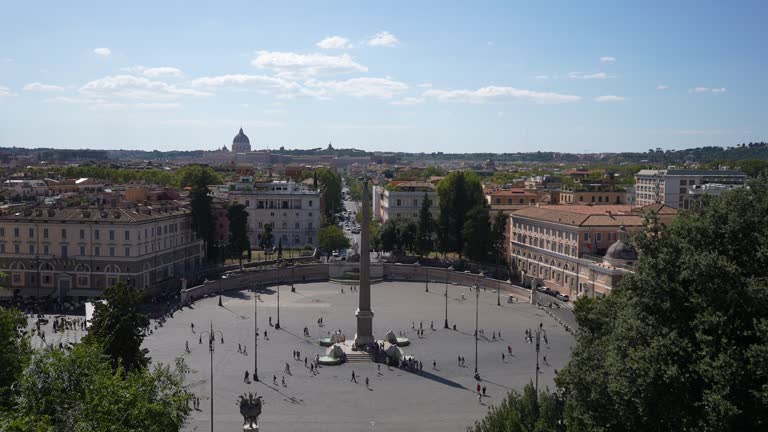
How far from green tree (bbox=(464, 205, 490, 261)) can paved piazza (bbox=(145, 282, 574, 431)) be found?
9544 mm

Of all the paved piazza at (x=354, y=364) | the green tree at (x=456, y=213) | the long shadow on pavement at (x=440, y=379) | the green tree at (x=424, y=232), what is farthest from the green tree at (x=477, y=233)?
the long shadow on pavement at (x=440, y=379)

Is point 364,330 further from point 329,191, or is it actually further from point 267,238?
point 329,191

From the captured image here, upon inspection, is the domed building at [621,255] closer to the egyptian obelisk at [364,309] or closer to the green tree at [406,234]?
the egyptian obelisk at [364,309]

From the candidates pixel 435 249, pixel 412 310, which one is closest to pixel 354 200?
pixel 435 249

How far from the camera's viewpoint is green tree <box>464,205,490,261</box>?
79.8 meters

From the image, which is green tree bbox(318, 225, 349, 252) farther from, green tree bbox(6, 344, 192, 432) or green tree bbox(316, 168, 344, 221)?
green tree bbox(6, 344, 192, 432)

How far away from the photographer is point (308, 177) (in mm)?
149375

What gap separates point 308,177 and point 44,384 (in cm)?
13006

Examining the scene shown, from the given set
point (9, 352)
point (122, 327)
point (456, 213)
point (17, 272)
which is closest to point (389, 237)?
point (456, 213)

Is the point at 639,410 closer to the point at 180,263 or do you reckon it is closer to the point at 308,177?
the point at 180,263

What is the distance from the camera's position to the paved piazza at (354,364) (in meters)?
36.4

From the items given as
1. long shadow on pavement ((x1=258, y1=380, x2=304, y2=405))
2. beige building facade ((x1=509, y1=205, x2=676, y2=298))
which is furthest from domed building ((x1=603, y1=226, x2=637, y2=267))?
long shadow on pavement ((x1=258, y1=380, x2=304, y2=405))

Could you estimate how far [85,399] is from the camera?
19.8 m

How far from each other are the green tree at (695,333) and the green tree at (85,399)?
12464 millimetres
